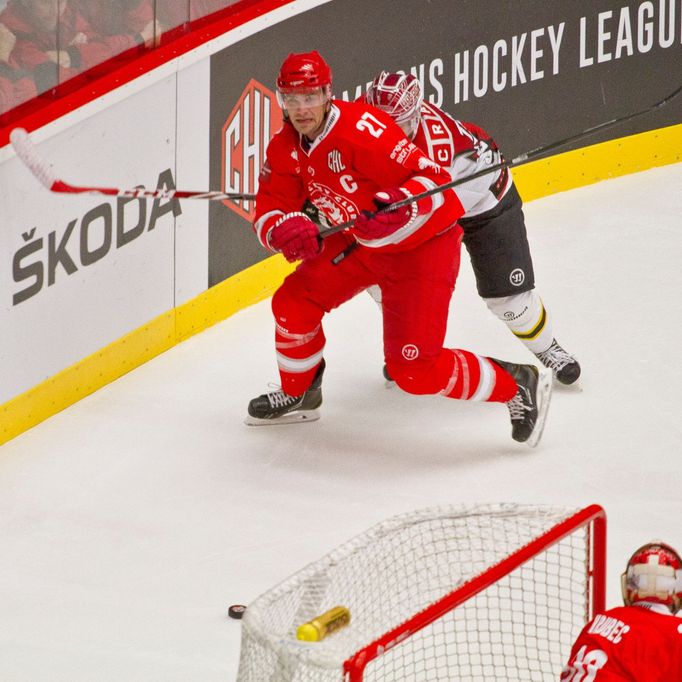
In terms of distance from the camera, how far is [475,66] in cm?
620

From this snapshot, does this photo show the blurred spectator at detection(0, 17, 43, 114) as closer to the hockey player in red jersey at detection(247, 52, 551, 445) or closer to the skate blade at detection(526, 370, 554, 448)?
the hockey player in red jersey at detection(247, 52, 551, 445)

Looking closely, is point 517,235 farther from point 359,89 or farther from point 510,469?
point 359,89

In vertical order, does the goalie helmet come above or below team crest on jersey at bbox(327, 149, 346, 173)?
below

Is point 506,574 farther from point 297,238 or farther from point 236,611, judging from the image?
point 297,238

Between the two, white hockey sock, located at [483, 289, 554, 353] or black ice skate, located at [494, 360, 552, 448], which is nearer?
black ice skate, located at [494, 360, 552, 448]

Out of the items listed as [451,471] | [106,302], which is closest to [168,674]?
[451,471]

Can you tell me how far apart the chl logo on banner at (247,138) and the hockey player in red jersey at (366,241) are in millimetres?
912

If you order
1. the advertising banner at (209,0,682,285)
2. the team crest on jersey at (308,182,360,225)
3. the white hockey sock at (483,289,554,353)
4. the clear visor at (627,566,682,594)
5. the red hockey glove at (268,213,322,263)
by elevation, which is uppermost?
the advertising banner at (209,0,682,285)

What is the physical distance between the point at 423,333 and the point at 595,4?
2.81 metres

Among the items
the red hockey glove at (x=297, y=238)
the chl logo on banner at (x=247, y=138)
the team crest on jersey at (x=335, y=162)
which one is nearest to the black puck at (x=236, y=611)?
Result: the red hockey glove at (x=297, y=238)

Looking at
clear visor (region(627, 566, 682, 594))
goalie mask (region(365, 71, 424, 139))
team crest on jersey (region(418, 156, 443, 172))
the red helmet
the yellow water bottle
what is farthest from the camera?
goalie mask (region(365, 71, 424, 139))

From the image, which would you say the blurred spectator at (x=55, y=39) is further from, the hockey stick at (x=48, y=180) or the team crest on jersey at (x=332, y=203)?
the team crest on jersey at (x=332, y=203)

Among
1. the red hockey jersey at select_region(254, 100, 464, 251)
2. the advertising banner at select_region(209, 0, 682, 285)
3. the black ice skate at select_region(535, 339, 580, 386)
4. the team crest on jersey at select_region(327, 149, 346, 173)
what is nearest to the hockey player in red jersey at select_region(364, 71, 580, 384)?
the black ice skate at select_region(535, 339, 580, 386)

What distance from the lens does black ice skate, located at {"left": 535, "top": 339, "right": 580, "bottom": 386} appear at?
190 inches
